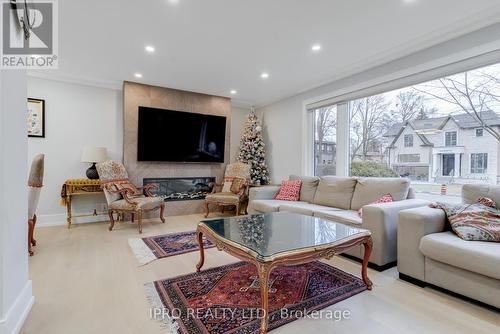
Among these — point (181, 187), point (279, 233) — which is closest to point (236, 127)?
point (181, 187)

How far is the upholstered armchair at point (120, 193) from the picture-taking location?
3748mm

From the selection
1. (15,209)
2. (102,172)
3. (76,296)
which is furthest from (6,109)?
(102,172)

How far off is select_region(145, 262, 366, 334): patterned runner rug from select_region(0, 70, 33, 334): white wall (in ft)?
2.65

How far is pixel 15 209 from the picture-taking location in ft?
5.29

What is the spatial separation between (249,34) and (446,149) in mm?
2783

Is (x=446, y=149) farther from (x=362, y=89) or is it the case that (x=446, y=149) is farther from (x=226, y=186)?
(x=226, y=186)

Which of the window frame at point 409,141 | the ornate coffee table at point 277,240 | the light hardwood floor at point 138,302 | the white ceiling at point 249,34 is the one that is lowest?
the light hardwood floor at point 138,302

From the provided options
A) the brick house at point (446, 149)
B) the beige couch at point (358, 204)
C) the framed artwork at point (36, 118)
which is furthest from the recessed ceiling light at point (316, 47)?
the framed artwork at point (36, 118)

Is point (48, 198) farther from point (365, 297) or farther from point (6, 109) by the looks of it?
point (365, 297)

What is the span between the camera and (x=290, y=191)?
13.7 ft

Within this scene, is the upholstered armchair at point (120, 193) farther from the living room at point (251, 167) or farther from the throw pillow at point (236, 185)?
the throw pillow at point (236, 185)

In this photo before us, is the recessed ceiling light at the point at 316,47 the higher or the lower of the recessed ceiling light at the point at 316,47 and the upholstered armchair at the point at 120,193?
the higher

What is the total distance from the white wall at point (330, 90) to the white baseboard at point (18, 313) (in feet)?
13.4

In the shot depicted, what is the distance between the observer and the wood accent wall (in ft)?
14.5
